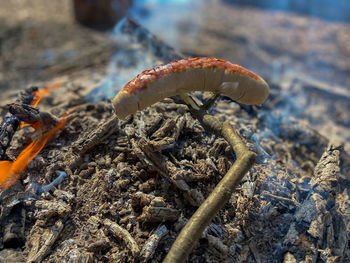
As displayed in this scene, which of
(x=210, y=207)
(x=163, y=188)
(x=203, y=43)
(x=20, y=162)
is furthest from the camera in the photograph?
(x=203, y=43)

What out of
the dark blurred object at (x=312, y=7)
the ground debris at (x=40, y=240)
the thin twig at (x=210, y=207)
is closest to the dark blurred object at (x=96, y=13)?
the dark blurred object at (x=312, y=7)

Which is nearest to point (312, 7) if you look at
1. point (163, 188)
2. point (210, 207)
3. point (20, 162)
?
point (163, 188)

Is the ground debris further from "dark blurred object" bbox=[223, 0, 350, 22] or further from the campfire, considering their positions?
"dark blurred object" bbox=[223, 0, 350, 22]

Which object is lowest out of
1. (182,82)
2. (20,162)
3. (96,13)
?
(20,162)

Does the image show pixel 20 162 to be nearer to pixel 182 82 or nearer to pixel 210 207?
pixel 182 82

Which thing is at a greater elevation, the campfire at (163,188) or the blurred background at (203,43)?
the blurred background at (203,43)

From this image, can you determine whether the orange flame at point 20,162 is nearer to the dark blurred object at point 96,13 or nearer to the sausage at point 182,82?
the sausage at point 182,82

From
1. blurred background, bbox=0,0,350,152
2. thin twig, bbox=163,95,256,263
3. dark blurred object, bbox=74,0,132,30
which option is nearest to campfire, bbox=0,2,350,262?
thin twig, bbox=163,95,256,263
